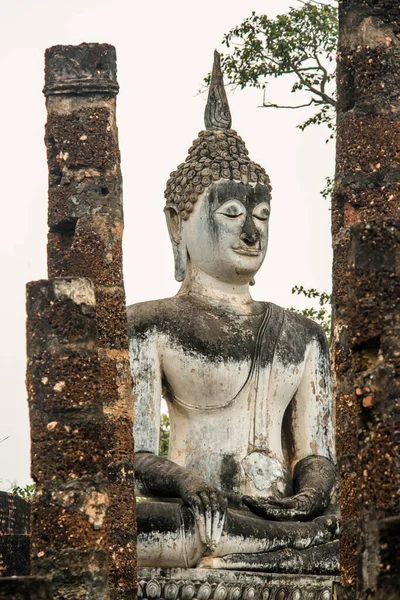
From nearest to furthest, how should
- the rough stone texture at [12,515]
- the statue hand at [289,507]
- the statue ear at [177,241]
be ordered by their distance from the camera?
the statue hand at [289,507] → the statue ear at [177,241] → the rough stone texture at [12,515]

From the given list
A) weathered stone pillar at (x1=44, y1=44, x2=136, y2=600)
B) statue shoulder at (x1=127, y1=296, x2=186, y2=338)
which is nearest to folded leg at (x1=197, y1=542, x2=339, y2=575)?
weathered stone pillar at (x1=44, y1=44, x2=136, y2=600)

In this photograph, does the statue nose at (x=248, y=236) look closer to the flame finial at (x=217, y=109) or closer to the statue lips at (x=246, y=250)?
the statue lips at (x=246, y=250)

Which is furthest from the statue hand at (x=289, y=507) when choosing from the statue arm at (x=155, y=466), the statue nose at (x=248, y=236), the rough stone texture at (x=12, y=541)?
the rough stone texture at (x=12, y=541)

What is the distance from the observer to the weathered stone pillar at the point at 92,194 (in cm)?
1349

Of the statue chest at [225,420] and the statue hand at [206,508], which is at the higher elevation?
the statue chest at [225,420]

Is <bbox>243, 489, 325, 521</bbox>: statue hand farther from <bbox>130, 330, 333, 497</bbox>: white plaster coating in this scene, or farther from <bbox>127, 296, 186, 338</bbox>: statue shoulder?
Answer: <bbox>127, 296, 186, 338</bbox>: statue shoulder

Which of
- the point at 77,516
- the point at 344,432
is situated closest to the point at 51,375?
the point at 77,516

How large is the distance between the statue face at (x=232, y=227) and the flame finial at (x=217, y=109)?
0.60 m

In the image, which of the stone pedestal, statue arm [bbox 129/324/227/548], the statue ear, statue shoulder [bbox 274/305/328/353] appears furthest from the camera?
the statue ear

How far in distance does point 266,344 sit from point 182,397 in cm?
68

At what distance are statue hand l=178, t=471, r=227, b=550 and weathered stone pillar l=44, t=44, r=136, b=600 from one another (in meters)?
0.51

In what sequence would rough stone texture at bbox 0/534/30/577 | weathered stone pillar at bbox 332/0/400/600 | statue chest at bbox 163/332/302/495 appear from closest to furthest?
1. weathered stone pillar at bbox 332/0/400/600
2. statue chest at bbox 163/332/302/495
3. rough stone texture at bbox 0/534/30/577

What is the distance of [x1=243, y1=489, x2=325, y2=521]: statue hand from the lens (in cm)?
1402

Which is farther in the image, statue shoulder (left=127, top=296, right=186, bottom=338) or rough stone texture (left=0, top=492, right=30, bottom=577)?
rough stone texture (left=0, top=492, right=30, bottom=577)
